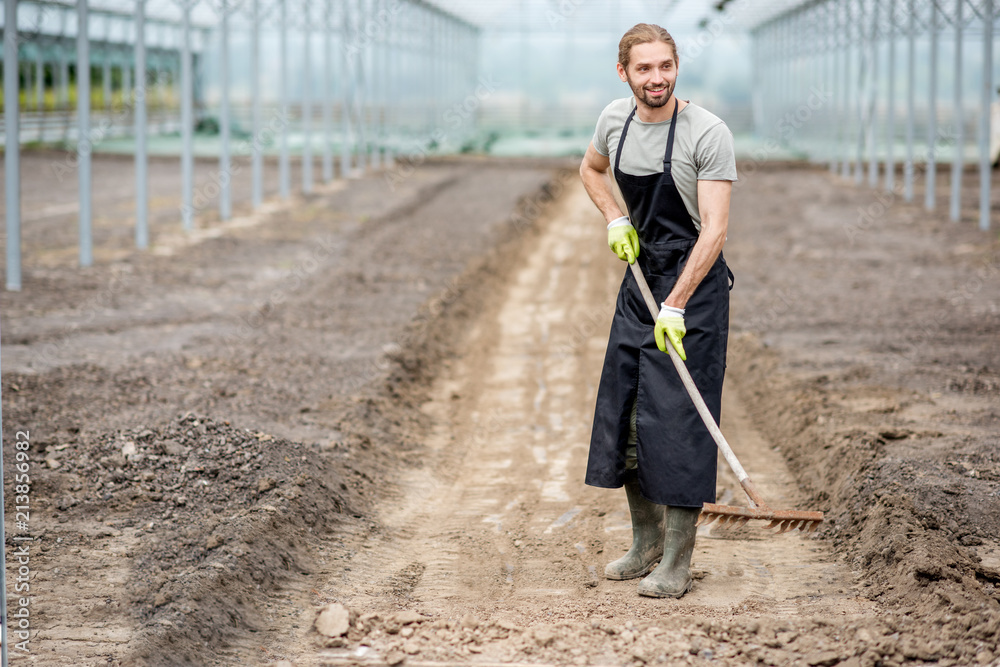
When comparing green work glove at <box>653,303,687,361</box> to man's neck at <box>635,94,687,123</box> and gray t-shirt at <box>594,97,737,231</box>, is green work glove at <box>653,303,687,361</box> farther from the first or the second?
man's neck at <box>635,94,687,123</box>

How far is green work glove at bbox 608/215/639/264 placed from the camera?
3.77 metres

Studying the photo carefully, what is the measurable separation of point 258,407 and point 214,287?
4545mm

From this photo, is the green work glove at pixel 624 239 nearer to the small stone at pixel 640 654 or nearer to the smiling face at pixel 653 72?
the smiling face at pixel 653 72

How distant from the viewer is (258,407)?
597cm

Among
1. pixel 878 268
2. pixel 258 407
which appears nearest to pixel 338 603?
pixel 258 407

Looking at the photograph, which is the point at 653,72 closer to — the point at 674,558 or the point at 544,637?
the point at 674,558

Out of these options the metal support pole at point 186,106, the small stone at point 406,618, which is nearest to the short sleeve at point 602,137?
the small stone at point 406,618

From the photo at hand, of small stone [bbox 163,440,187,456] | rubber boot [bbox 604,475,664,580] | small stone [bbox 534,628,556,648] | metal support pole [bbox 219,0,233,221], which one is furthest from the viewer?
metal support pole [bbox 219,0,233,221]

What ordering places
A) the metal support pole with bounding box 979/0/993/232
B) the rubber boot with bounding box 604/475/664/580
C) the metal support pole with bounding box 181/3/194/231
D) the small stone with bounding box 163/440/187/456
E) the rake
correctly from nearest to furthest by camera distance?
the rake
the rubber boot with bounding box 604/475/664/580
the small stone with bounding box 163/440/187/456
the metal support pole with bounding box 181/3/194/231
the metal support pole with bounding box 979/0/993/232

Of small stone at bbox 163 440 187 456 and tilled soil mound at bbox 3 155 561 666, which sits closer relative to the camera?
tilled soil mound at bbox 3 155 561 666

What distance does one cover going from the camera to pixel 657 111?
3.62m

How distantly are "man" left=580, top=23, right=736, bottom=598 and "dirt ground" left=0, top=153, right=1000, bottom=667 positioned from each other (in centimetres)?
48

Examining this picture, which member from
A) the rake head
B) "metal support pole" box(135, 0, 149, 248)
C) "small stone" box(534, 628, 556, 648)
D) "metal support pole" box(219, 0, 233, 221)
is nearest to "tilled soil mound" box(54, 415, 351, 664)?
"small stone" box(534, 628, 556, 648)

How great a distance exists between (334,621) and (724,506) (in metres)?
1.52
